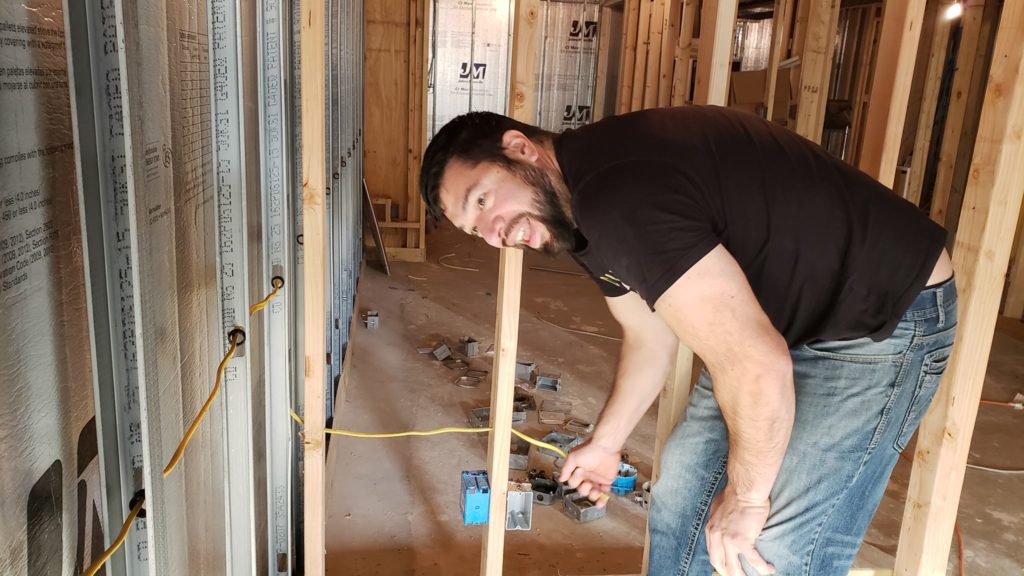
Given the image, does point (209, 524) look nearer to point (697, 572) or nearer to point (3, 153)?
point (3, 153)

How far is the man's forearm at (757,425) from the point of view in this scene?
1.12m

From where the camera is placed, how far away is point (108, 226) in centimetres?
75

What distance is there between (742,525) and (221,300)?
0.97 meters

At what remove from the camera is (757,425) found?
3.80ft

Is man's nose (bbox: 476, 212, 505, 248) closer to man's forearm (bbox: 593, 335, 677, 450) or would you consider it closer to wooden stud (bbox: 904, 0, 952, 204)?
man's forearm (bbox: 593, 335, 677, 450)

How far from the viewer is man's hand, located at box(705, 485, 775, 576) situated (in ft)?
4.16

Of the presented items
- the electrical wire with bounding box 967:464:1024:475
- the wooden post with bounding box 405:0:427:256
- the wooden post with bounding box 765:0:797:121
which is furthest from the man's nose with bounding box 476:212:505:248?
the wooden post with bounding box 405:0:427:256

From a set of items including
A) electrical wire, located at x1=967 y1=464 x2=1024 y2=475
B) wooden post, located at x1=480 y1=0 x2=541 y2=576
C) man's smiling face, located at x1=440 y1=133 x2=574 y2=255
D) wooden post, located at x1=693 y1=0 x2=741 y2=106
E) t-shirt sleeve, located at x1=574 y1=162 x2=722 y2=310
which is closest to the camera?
t-shirt sleeve, located at x1=574 y1=162 x2=722 y2=310

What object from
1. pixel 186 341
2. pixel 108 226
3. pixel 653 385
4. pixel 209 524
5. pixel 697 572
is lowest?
pixel 697 572

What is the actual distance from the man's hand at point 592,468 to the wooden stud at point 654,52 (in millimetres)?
5578

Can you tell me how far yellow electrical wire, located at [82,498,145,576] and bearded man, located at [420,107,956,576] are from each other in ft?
2.04

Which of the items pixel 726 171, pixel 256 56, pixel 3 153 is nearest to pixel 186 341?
pixel 3 153

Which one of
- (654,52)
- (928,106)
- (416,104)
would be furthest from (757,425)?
(654,52)

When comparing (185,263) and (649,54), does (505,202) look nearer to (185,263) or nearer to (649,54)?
(185,263)
